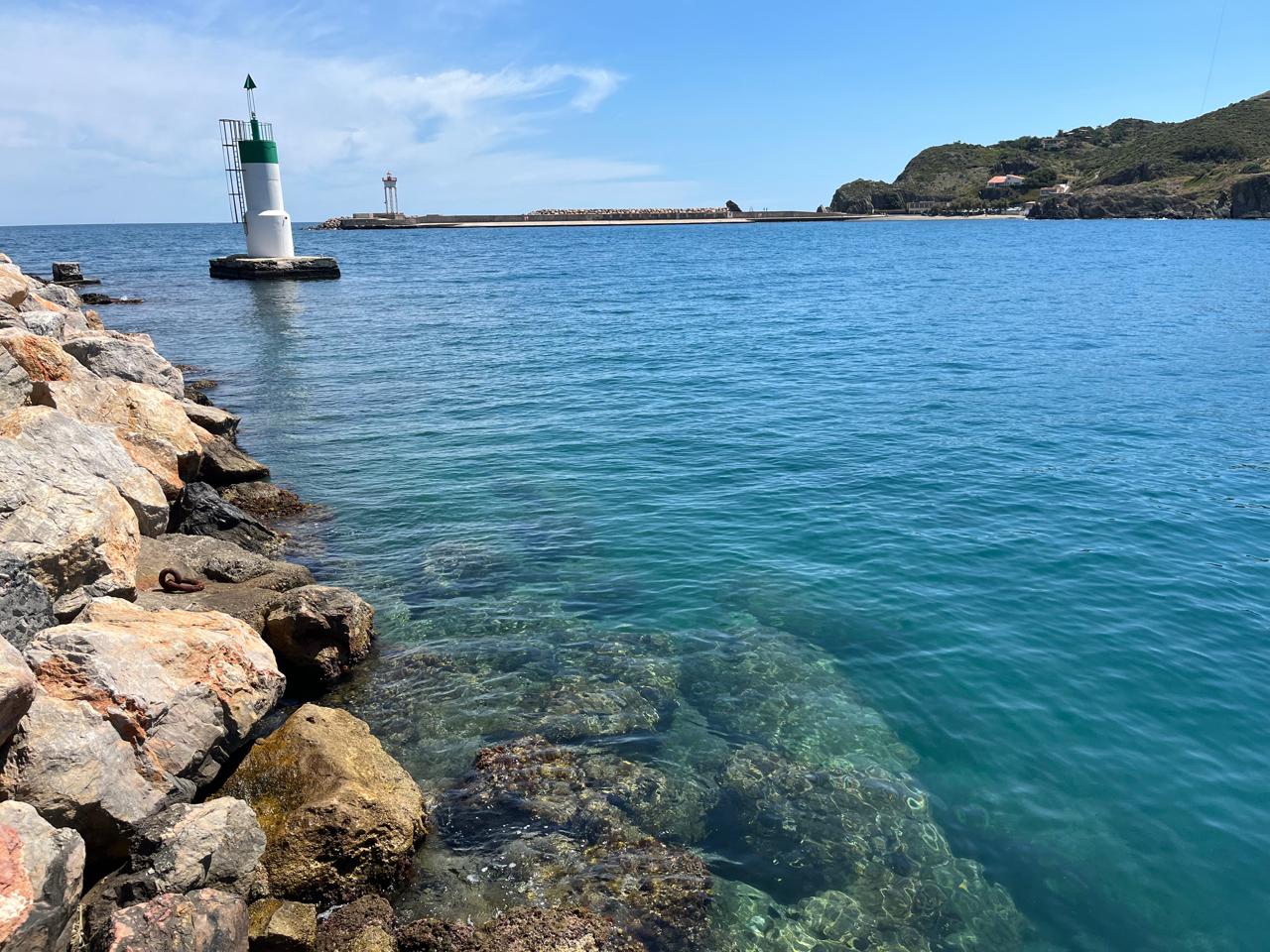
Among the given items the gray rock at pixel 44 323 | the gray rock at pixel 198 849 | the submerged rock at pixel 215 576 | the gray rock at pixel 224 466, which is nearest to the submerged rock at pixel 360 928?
the gray rock at pixel 198 849

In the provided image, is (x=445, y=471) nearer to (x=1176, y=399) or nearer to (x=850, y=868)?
(x=850, y=868)

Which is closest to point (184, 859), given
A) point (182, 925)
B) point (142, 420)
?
point (182, 925)

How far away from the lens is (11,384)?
1115 cm

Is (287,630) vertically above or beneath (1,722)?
beneath

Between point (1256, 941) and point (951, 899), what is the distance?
2628 millimetres

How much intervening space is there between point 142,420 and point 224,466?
125 inches

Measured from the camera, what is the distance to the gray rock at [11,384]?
35.8 ft

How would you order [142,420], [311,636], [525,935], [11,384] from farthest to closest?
[142,420] → [11,384] → [311,636] → [525,935]

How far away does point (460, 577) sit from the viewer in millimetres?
14484

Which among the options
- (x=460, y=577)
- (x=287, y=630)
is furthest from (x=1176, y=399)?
(x=287, y=630)

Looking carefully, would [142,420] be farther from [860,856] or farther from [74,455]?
[860,856]

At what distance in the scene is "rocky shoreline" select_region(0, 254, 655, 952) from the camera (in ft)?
20.0

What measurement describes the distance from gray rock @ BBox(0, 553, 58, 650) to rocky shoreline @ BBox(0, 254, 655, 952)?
0.02 m

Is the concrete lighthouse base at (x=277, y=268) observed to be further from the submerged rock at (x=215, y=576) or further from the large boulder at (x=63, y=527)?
the large boulder at (x=63, y=527)
